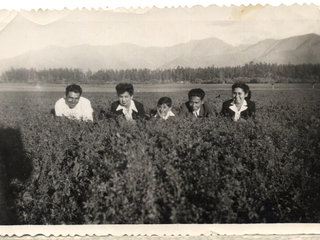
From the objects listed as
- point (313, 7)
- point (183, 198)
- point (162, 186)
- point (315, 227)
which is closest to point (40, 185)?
point (162, 186)

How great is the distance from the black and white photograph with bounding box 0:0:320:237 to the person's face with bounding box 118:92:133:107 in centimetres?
1

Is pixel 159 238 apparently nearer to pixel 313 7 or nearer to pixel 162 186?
pixel 162 186

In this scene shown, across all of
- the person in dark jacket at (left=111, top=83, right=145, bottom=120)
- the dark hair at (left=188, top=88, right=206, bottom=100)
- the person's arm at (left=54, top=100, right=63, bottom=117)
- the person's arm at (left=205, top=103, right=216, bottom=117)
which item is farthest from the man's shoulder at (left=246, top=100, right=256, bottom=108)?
the person's arm at (left=54, top=100, right=63, bottom=117)

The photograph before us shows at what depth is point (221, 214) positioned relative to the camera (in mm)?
3736

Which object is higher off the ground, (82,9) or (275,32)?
(82,9)

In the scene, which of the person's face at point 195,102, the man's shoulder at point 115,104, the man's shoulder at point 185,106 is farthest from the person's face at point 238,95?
the man's shoulder at point 115,104

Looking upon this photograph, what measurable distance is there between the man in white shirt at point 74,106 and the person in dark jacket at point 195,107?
4.20 ft

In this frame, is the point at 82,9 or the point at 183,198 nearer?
the point at 183,198

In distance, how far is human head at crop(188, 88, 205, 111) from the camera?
13.1 feet

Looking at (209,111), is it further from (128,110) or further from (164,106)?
(128,110)

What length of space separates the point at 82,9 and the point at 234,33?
2.08m

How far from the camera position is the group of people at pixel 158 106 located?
13.0ft

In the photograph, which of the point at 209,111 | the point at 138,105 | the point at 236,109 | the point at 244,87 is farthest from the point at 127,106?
the point at 244,87

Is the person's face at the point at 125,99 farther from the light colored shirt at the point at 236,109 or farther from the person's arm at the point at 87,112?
the light colored shirt at the point at 236,109
